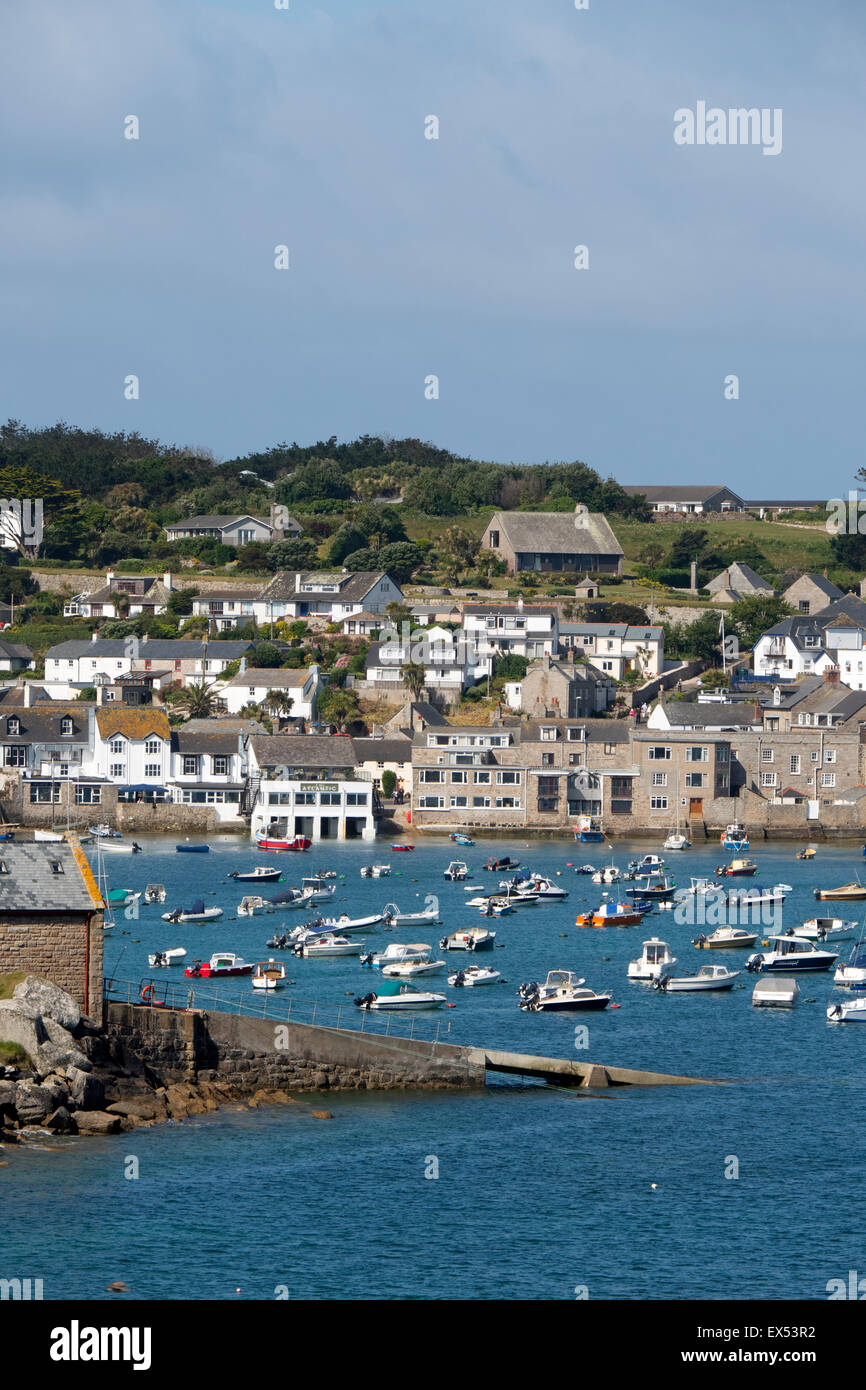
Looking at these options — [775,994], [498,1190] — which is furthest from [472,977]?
[498,1190]

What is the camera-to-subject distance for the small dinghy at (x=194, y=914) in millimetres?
70125

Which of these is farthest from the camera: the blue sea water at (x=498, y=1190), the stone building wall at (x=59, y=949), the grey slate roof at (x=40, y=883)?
the grey slate roof at (x=40, y=883)

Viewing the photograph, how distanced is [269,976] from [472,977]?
20.7 ft

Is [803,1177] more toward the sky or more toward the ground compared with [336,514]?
more toward the ground

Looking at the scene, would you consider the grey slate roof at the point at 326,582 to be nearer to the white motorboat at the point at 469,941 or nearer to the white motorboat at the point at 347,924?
the white motorboat at the point at 347,924

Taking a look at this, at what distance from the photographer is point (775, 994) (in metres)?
55.8

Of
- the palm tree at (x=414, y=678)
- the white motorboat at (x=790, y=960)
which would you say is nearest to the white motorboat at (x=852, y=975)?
the white motorboat at (x=790, y=960)

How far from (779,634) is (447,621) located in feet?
71.9

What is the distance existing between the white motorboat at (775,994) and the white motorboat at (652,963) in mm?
4013

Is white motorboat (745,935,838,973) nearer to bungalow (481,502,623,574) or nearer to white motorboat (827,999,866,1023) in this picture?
white motorboat (827,999,866,1023)

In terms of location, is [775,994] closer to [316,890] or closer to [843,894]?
[843,894]

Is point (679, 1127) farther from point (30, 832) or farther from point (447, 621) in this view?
point (447, 621)

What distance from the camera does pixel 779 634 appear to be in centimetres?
12388
